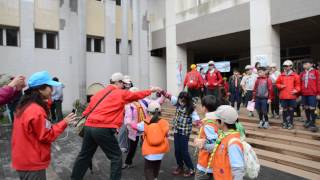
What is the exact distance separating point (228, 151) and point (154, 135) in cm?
178

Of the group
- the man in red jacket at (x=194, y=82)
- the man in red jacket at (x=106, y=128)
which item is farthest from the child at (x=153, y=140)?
the man in red jacket at (x=194, y=82)

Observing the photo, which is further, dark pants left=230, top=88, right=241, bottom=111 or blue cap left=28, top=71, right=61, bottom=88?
dark pants left=230, top=88, right=241, bottom=111

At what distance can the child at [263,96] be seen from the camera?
8.49 meters

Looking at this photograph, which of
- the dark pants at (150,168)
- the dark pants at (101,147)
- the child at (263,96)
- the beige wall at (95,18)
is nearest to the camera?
the dark pants at (101,147)

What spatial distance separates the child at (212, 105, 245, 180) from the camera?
3.38 meters

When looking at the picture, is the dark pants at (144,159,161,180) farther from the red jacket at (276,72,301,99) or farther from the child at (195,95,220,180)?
the red jacket at (276,72,301,99)

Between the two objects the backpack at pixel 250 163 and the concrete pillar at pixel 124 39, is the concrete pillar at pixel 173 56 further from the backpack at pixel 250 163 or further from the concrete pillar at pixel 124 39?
the backpack at pixel 250 163

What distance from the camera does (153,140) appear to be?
4.97 m

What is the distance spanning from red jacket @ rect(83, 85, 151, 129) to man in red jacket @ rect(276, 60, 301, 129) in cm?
480

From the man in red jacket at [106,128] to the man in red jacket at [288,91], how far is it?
4.74 m

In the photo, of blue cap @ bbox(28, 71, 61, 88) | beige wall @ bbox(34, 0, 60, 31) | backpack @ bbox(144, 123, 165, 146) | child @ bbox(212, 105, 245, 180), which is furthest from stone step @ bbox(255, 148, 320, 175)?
beige wall @ bbox(34, 0, 60, 31)

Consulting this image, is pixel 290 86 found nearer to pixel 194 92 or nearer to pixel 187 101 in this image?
pixel 194 92

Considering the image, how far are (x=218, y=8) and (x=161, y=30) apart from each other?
5278mm

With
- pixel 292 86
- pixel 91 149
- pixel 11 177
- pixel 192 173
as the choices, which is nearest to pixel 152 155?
pixel 91 149
